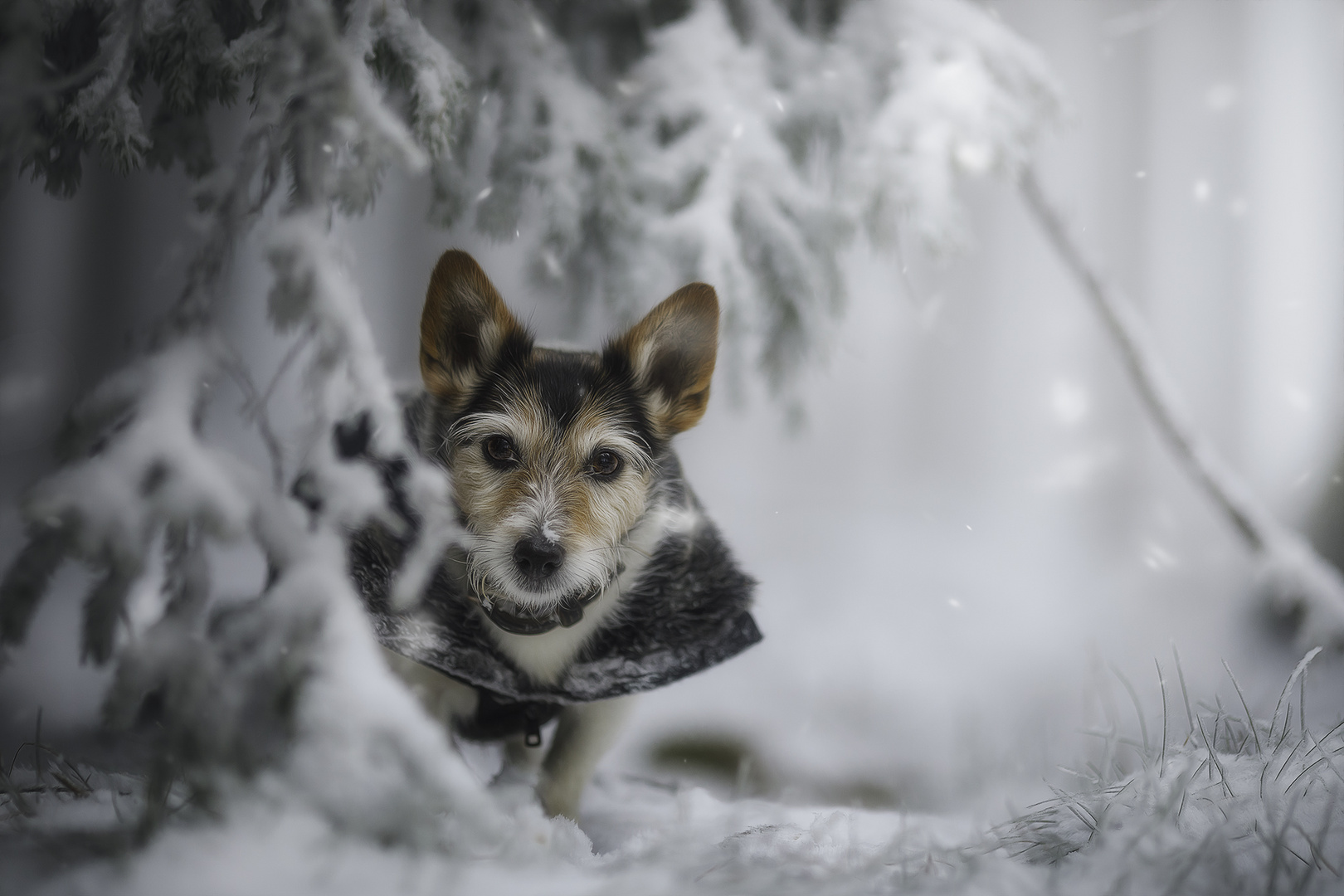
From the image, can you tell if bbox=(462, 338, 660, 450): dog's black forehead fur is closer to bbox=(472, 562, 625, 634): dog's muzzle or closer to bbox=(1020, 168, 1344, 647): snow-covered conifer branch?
bbox=(472, 562, 625, 634): dog's muzzle

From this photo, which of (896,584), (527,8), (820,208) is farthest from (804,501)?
(527,8)

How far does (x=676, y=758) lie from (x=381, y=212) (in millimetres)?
1863

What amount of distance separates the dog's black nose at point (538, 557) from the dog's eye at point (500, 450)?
0.21 m

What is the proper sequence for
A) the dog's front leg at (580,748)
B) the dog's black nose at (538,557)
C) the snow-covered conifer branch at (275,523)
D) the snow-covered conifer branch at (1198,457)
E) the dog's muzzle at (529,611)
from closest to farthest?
the snow-covered conifer branch at (275,523)
the dog's black nose at (538,557)
the dog's muzzle at (529,611)
the dog's front leg at (580,748)
the snow-covered conifer branch at (1198,457)

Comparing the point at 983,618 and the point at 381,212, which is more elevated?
the point at 381,212

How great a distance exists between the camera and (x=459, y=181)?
158cm

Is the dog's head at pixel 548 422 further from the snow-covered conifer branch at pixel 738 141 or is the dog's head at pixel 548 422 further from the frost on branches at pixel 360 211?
the snow-covered conifer branch at pixel 738 141

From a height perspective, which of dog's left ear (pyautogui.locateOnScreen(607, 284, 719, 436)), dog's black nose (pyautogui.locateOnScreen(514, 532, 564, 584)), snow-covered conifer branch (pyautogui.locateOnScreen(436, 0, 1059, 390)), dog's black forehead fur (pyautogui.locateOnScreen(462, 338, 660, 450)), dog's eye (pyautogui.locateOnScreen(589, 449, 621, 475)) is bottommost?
dog's black nose (pyautogui.locateOnScreen(514, 532, 564, 584))

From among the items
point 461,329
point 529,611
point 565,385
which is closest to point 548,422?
point 565,385

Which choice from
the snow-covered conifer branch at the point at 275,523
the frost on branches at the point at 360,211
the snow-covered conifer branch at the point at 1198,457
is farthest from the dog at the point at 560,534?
the snow-covered conifer branch at the point at 1198,457

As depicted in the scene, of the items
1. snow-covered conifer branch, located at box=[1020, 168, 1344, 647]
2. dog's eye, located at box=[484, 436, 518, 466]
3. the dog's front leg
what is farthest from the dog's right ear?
snow-covered conifer branch, located at box=[1020, 168, 1344, 647]

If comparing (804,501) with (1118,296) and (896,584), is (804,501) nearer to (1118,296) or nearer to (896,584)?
(896,584)

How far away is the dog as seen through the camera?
4.11 feet

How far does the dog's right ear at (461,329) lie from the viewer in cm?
123
